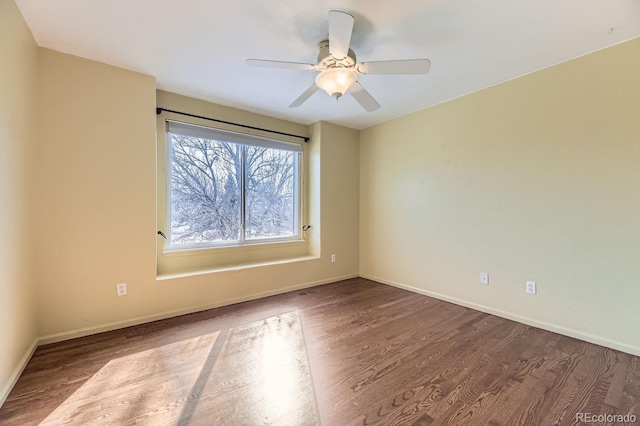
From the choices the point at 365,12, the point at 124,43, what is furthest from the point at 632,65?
the point at 124,43

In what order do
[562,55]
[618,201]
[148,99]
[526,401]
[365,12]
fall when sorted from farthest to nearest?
1. [148,99]
2. [562,55]
3. [618,201]
4. [365,12]
5. [526,401]

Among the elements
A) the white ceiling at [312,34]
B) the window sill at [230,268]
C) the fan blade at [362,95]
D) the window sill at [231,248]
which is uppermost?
the white ceiling at [312,34]

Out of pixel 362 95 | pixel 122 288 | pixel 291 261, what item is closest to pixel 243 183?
pixel 291 261

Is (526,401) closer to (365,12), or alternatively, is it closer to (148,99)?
(365,12)

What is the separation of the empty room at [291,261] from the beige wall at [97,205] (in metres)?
0.02

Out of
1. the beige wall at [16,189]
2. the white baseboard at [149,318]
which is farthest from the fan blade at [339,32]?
the white baseboard at [149,318]

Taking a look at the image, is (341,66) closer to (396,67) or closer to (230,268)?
(396,67)

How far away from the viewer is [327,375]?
5.74ft

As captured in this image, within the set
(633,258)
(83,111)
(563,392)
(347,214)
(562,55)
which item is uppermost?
(562,55)

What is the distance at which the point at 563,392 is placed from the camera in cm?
159

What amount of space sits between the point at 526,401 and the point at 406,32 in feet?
8.10

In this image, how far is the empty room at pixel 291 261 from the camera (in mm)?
1596

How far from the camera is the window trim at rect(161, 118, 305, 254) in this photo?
2951 millimetres

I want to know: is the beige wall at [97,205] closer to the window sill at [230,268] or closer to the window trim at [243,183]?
the window sill at [230,268]
